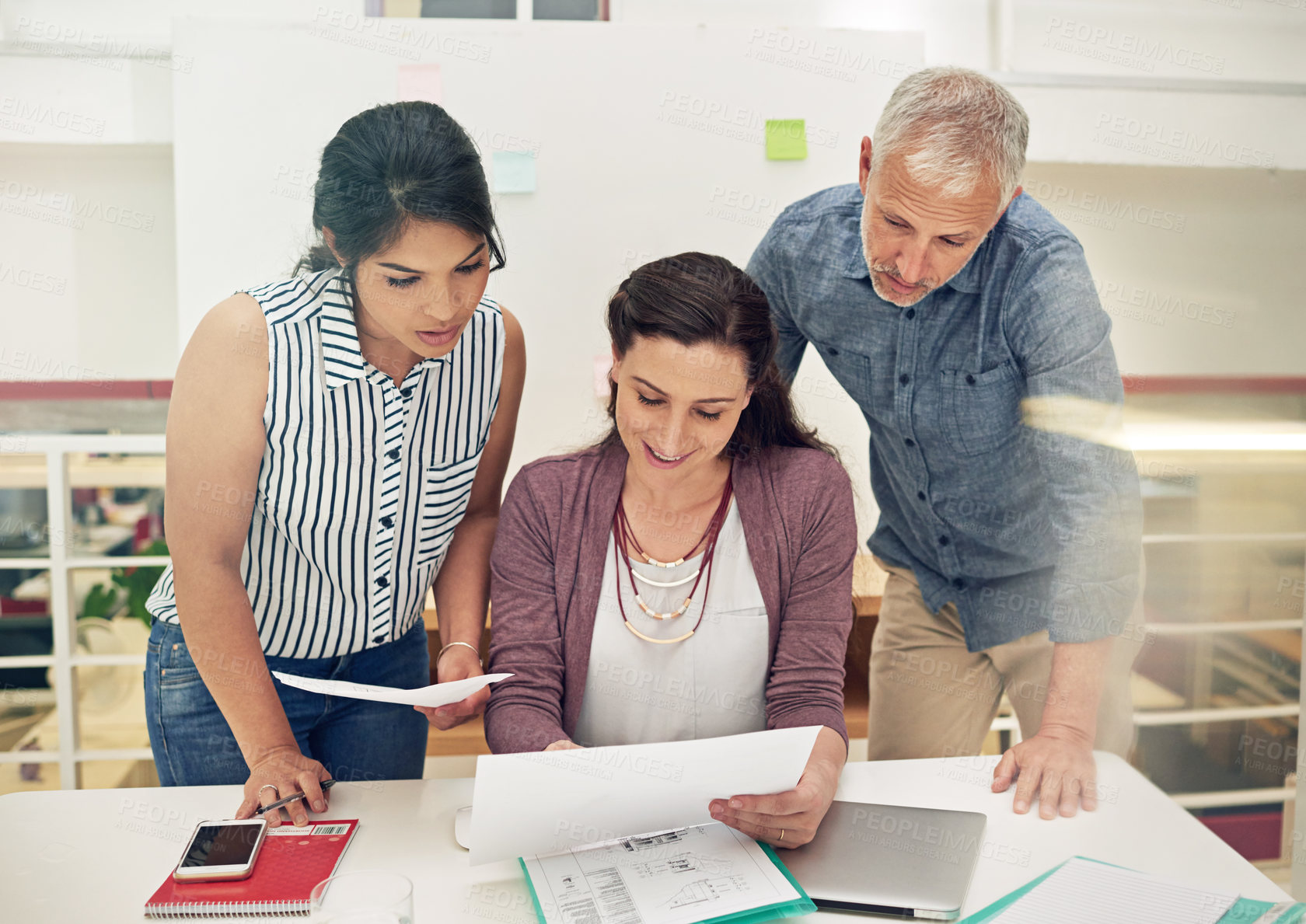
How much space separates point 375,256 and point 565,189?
1.09m

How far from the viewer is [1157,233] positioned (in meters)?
2.13

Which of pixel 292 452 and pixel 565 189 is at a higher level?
pixel 565 189

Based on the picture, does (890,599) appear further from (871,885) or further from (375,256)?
(375,256)

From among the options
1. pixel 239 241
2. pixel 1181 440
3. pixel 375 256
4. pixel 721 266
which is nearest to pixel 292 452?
pixel 375 256

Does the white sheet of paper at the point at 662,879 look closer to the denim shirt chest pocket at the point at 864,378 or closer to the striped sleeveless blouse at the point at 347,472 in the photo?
the striped sleeveless blouse at the point at 347,472

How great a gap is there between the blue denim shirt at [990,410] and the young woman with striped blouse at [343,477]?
471mm

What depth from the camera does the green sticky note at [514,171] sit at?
1.88m

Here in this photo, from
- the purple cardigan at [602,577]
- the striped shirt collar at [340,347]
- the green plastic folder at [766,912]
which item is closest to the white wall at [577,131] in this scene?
the purple cardigan at [602,577]

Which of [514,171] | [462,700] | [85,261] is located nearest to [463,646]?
[462,700]

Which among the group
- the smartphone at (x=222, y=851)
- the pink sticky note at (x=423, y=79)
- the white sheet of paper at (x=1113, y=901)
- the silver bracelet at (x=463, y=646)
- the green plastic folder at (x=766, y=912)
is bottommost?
the white sheet of paper at (x=1113, y=901)

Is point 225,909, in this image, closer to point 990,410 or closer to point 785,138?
point 990,410

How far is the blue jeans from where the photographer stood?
1.01 meters

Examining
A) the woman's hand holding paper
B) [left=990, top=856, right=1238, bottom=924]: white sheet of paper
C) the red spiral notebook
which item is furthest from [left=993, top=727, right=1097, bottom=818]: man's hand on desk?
Result: the red spiral notebook

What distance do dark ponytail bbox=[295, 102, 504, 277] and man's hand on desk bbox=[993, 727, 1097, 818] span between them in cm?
78
